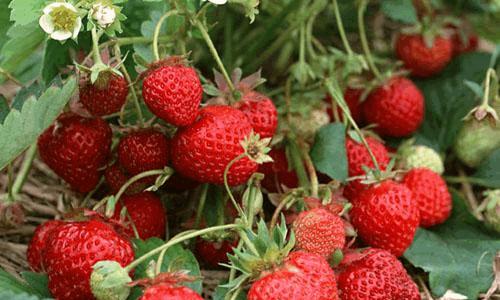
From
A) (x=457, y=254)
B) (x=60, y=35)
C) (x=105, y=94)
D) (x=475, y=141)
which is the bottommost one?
(x=457, y=254)

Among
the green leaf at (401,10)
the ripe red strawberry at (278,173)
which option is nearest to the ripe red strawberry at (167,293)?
the ripe red strawberry at (278,173)

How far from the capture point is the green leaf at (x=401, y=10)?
1671mm

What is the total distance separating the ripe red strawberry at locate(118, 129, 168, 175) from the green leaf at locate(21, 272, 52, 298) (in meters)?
0.21

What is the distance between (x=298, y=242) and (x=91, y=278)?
0.30 m

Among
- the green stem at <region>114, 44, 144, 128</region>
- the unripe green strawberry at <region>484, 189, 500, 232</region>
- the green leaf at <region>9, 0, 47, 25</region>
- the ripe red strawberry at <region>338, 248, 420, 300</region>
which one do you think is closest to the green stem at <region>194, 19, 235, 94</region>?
the green stem at <region>114, 44, 144, 128</region>

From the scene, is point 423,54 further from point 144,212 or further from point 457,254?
point 144,212

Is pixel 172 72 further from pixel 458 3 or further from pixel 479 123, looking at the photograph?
pixel 458 3

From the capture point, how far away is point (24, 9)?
108cm

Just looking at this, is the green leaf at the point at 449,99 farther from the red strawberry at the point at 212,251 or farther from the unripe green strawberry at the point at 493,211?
the red strawberry at the point at 212,251

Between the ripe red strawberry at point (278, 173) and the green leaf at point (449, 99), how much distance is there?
1.26ft

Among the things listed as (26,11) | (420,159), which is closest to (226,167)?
(26,11)

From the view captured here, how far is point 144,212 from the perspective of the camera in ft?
4.04

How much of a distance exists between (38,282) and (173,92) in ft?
1.11

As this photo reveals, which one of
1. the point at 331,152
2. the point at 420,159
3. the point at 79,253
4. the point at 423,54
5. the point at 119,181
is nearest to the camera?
the point at 79,253
